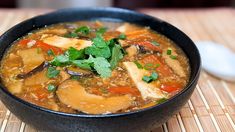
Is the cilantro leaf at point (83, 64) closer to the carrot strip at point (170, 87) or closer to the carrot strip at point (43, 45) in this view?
the carrot strip at point (43, 45)

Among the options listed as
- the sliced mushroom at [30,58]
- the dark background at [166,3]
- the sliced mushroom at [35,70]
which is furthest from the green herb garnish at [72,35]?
the dark background at [166,3]

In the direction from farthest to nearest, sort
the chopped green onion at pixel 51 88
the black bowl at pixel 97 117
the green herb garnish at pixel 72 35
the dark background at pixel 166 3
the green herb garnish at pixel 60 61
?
the dark background at pixel 166 3, the green herb garnish at pixel 72 35, the green herb garnish at pixel 60 61, the chopped green onion at pixel 51 88, the black bowl at pixel 97 117

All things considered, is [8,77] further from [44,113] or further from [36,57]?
[44,113]

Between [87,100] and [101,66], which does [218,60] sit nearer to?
[101,66]

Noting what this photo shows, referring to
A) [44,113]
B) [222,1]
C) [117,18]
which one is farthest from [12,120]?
[222,1]

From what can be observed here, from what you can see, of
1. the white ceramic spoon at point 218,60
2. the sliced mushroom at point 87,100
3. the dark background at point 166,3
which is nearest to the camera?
the sliced mushroom at point 87,100

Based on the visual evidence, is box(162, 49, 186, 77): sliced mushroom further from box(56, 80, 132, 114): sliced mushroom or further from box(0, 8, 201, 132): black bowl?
box(56, 80, 132, 114): sliced mushroom
